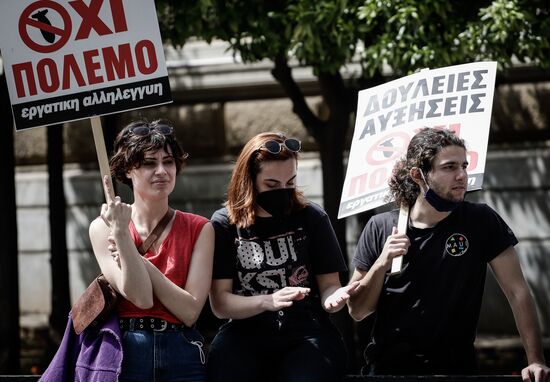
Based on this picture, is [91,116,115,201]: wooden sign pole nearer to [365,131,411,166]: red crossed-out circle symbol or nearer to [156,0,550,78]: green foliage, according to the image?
[365,131,411,166]: red crossed-out circle symbol

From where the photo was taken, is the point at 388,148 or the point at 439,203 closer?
the point at 439,203

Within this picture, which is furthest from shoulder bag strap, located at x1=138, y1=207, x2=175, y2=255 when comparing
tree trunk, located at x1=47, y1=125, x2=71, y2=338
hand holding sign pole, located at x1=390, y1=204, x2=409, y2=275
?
tree trunk, located at x1=47, y1=125, x2=71, y2=338

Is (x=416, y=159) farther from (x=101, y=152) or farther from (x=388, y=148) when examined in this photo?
(x=101, y=152)

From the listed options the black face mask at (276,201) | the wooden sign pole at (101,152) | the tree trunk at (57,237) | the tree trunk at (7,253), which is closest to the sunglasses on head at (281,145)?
the black face mask at (276,201)

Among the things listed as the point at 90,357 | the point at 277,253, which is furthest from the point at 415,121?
the point at 90,357

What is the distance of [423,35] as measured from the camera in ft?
23.1

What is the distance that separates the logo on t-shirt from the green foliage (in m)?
2.76

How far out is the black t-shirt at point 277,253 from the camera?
432 centimetres

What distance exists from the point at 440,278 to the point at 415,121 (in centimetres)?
73

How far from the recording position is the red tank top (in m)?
4.18

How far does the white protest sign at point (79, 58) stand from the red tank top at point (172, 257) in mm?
512

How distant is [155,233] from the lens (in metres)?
4.31

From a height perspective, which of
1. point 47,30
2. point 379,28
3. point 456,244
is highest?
point 379,28

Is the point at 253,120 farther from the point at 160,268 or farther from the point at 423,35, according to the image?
the point at 160,268
